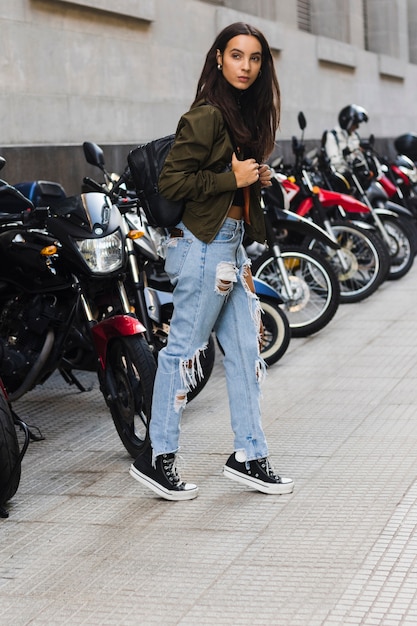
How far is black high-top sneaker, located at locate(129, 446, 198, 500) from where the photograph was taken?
4.80 m

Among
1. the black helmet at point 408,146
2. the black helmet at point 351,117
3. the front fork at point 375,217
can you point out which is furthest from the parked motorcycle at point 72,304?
the black helmet at point 408,146

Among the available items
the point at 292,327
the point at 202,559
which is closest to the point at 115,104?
the point at 292,327

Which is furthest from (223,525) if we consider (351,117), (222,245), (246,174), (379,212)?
(351,117)

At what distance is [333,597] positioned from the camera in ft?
12.1

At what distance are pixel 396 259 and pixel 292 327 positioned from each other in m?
3.52

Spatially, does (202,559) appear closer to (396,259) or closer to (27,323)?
(27,323)

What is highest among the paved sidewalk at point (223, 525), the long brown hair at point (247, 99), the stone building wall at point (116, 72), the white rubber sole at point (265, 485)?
the stone building wall at point (116, 72)

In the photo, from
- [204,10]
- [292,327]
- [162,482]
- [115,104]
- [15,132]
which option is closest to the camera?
[162,482]

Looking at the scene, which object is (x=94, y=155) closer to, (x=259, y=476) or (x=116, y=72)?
(x=259, y=476)

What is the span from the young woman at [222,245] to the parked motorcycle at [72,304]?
37 centimetres

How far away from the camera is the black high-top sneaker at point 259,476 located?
15.9ft

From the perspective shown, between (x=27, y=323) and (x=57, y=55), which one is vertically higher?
(x=57, y=55)

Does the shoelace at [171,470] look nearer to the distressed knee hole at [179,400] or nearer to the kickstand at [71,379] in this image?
the distressed knee hole at [179,400]

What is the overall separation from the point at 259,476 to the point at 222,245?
0.94m
